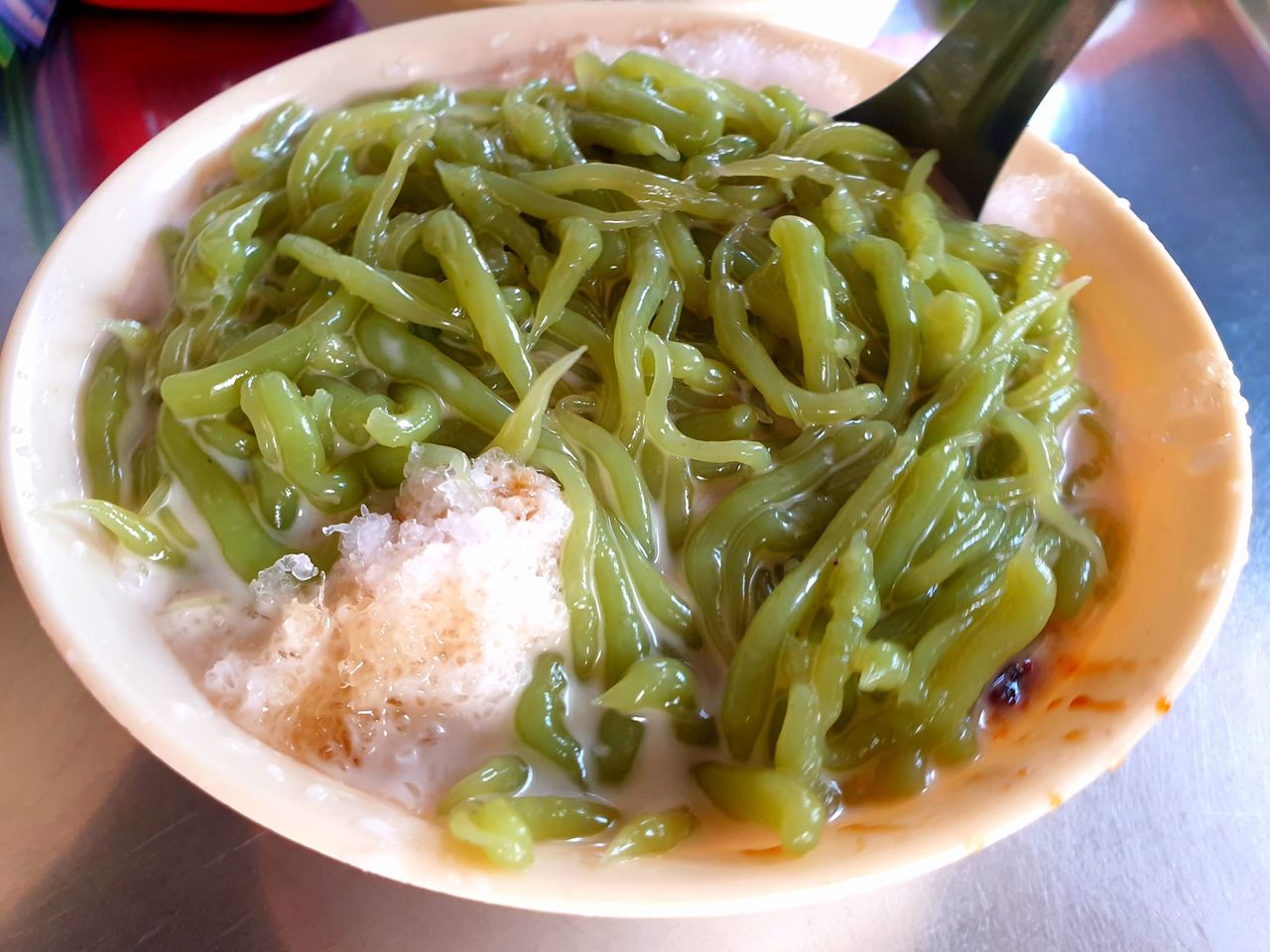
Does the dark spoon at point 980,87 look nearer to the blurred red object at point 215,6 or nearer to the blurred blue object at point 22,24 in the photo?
the blurred red object at point 215,6

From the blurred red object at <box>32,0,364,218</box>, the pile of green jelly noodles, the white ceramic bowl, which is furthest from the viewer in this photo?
the blurred red object at <box>32,0,364,218</box>

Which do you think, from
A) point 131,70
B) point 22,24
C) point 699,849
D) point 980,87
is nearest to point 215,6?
point 131,70

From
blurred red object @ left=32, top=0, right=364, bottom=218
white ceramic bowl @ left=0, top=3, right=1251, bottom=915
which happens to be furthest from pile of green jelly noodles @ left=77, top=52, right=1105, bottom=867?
blurred red object @ left=32, top=0, right=364, bottom=218

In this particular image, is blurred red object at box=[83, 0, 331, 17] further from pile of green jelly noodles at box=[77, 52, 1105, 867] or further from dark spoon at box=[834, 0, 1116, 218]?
dark spoon at box=[834, 0, 1116, 218]

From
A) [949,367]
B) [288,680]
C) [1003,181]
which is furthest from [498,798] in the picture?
[1003,181]

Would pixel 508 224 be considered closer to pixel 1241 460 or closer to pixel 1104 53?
pixel 1241 460

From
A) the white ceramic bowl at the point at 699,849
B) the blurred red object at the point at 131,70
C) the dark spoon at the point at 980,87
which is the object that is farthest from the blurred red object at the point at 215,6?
the dark spoon at the point at 980,87

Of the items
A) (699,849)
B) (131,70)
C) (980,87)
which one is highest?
(980,87)

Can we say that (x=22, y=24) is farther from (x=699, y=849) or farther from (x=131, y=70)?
(x=699, y=849)
